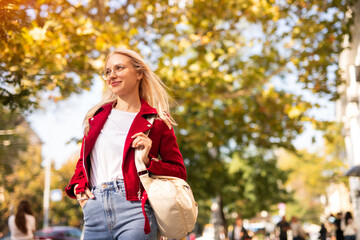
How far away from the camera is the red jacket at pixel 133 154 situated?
290cm

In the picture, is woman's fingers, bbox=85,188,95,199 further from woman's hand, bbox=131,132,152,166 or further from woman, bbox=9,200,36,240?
woman, bbox=9,200,36,240

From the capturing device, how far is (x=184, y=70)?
43.2ft

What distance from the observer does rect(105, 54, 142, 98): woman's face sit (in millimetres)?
3234

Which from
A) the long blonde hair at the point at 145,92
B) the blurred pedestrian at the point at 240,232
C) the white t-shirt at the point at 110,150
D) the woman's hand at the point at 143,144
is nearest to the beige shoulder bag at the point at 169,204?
the woman's hand at the point at 143,144

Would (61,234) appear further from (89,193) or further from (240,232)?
(89,193)

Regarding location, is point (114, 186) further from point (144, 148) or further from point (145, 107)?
point (145, 107)

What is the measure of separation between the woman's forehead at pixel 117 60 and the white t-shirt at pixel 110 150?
33 cm

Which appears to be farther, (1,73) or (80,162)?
(1,73)

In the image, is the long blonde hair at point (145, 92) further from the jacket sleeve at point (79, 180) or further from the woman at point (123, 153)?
the jacket sleeve at point (79, 180)

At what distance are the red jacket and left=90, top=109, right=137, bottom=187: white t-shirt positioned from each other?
→ 1.2 inches

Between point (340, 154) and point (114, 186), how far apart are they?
44.1 metres

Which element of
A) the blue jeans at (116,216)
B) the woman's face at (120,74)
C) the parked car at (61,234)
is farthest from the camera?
the parked car at (61,234)

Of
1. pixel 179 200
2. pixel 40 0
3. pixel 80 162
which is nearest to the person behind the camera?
pixel 179 200

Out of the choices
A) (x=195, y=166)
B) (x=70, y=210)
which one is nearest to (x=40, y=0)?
(x=195, y=166)
